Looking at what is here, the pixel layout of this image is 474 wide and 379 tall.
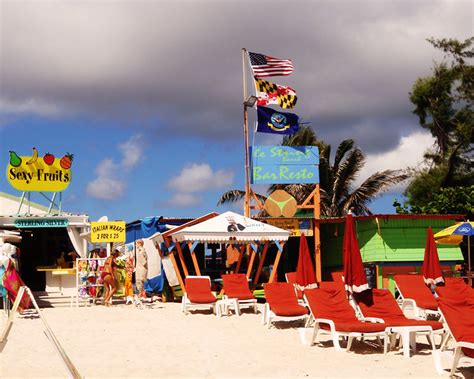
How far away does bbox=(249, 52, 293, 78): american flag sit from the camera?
2247 centimetres

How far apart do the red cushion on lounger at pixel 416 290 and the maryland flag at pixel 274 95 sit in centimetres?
995

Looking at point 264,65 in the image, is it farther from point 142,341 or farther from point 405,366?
point 405,366

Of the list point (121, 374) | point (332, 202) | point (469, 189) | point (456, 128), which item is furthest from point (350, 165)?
point (121, 374)

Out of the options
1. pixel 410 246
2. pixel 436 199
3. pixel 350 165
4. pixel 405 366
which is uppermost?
pixel 350 165

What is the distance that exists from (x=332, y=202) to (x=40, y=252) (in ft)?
47.9

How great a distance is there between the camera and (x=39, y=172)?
20.6m

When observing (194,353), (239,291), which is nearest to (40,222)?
(239,291)

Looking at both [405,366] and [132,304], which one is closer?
[405,366]

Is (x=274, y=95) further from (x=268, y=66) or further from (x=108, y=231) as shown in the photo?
(x=108, y=231)

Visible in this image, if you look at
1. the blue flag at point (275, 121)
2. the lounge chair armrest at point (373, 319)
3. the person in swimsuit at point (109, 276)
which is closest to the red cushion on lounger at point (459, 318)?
the lounge chair armrest at point (373, 319)

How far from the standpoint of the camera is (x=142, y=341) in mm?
11469

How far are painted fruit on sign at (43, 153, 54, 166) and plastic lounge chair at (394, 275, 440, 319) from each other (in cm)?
1147

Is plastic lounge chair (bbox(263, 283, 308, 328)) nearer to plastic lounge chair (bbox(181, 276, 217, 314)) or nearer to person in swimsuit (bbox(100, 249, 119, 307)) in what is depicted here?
plastic lounge chair (bbox(181, 276, 217, 314))

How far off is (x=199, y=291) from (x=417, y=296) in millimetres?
4821
